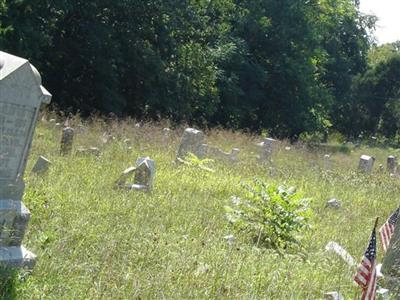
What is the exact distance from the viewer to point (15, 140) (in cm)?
519

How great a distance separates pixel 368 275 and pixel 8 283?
304cm

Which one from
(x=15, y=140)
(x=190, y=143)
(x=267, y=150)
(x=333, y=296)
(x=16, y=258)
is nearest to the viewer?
(x=16, y=258)

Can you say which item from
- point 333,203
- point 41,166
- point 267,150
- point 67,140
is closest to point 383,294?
point 333,203

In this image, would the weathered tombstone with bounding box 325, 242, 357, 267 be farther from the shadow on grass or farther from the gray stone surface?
the shadow on grass

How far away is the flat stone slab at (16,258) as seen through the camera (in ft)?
16.0

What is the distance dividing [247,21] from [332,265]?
29303mm

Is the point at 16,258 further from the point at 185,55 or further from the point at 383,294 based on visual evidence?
the point at 185,55

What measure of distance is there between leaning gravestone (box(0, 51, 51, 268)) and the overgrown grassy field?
247 millimetres

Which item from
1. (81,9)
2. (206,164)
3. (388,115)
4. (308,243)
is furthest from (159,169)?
(388,115)

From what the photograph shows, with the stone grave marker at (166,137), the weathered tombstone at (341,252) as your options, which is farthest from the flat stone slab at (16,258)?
the stone grave marker at (166,137)

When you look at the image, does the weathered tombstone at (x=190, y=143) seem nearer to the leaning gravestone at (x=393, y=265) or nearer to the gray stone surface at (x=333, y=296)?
the leaning gravestone at (x=393, y=265)

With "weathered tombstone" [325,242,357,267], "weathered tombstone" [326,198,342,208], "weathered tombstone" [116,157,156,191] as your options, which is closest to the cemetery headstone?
"weathered tombstone" [325,242,357,267]

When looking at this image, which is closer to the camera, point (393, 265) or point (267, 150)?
point (393, 265)

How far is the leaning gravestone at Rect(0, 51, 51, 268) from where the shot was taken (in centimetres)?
497
